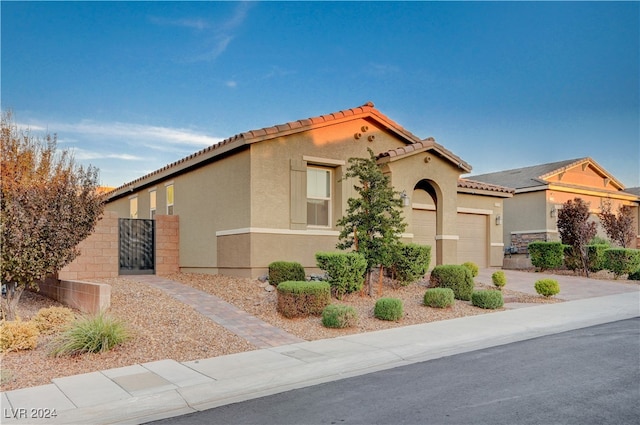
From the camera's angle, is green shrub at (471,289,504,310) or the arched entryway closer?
green shrub at (471,289,504,310)

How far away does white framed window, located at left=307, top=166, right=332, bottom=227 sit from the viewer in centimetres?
1616

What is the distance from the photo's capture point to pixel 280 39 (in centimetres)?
1650

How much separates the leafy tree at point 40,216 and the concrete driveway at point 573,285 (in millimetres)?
12796

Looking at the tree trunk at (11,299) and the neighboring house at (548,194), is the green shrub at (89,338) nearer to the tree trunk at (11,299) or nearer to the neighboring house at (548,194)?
the tree trunk at (11,299)

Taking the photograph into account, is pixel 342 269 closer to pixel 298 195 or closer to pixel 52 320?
pixel 298 195

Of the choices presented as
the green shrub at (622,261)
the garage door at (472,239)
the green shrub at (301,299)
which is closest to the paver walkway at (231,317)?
the green shrub at (301,299)

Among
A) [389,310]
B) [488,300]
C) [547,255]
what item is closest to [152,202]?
[389,310]

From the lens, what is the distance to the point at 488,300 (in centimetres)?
1311

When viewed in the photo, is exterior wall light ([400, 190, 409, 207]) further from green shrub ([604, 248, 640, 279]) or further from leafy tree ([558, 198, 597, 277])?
green shrub ([604, 248, 640, 279])

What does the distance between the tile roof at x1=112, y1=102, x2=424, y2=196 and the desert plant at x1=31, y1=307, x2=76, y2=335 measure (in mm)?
6459

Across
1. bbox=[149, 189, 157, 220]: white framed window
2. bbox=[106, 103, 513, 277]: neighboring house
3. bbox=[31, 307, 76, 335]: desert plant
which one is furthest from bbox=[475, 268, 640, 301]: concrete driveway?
bbox=[31, 307, 76, 335]: desert plant

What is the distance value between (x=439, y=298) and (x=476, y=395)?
638 cm

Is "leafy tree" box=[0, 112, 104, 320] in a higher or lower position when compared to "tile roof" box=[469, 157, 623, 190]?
lower

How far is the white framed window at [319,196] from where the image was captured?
1616cm
